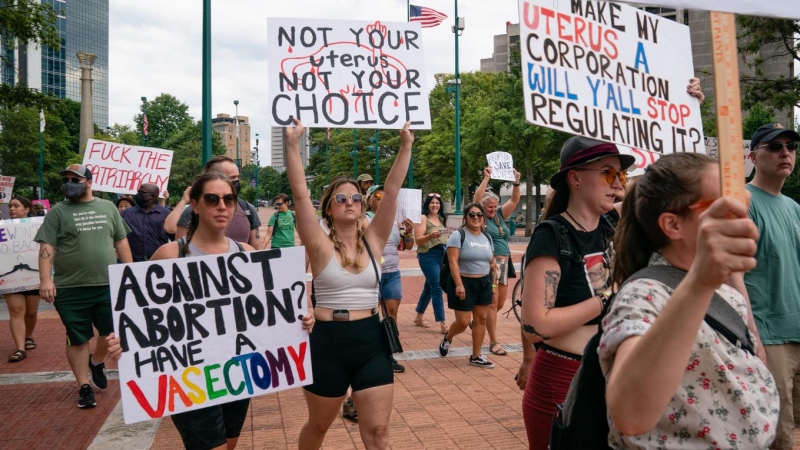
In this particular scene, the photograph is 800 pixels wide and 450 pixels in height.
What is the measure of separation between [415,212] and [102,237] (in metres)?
5.12

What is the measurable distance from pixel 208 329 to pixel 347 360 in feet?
2.44

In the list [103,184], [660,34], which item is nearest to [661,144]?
[660,34]

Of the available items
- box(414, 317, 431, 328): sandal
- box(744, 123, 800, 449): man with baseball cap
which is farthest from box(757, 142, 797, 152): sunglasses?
box(414, 317, 431, 328): sandal

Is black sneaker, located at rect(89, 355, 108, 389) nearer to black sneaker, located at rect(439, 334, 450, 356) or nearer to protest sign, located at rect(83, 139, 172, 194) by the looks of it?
black sneaker, located at rect(439, 334, 450, 356)

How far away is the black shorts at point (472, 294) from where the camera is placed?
23.5ft

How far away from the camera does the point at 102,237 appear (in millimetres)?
5906

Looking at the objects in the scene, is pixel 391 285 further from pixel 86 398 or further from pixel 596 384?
pixel 596 384

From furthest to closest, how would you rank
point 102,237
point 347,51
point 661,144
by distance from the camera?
point 102,237, point 347,51, point 661,144

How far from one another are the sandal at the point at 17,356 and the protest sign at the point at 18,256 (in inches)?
28.3

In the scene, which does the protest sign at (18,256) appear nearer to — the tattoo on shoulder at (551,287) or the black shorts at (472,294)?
the black shorts at (472,294)

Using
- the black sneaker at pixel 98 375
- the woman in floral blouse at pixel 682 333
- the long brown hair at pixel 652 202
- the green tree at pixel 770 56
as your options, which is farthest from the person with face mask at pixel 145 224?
the green tree at pixel 770 56

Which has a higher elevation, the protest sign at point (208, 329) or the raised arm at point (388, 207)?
the raised arm at point (388, 207)

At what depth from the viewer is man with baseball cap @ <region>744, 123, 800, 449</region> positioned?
372 cm

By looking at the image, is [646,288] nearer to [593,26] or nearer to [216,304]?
[593,26]
